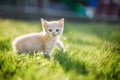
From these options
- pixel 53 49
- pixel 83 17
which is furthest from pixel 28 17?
pixel 53 49

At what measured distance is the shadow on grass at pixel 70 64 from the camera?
140 inches

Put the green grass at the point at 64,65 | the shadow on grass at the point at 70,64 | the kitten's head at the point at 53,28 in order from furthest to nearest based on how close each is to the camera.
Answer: the kitten's head at the point at 53,28 < the shadow on grass at the point at 70,64 < the green grass at the point at 64,65

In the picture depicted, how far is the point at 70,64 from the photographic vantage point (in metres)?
3.75

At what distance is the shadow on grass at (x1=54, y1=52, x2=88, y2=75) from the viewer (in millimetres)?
3559

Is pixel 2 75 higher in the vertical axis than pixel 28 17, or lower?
higher

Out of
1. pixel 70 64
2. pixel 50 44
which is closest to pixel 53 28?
pixel 50 44

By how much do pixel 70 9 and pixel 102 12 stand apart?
1733mm

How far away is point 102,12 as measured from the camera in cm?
1163

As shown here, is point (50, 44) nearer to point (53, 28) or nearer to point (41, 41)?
point (41, 41)

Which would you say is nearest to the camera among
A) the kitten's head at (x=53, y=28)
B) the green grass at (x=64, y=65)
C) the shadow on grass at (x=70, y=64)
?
the green grass at (x=64, y=65)

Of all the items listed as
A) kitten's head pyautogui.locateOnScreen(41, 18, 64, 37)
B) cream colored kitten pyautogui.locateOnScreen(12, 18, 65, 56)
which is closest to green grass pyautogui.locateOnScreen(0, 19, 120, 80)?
cream colored kitten pyautogui.locateOnScreen(12, 18, 65, 56)

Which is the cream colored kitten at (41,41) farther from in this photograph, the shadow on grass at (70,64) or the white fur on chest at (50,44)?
the shadow on grass at (70,64)

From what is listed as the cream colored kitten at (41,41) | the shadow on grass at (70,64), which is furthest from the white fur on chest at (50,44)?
the shadow on grass at (70,64)

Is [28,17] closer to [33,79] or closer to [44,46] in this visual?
[44,46]
